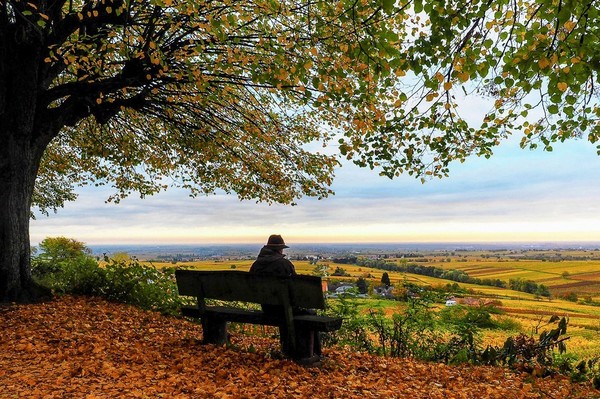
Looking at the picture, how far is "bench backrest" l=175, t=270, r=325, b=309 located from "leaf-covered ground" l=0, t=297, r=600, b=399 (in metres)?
0.86

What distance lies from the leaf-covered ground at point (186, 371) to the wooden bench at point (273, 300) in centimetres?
32

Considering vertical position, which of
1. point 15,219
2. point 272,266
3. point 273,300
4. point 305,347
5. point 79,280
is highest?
point 15,219

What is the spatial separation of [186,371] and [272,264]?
1.86 m

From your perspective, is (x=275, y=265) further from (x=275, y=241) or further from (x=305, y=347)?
(x=305, y=347)

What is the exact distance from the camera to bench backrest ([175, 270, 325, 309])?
19.3ft

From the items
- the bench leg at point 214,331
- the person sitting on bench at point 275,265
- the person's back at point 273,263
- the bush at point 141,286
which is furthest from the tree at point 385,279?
the bush at point 141,286

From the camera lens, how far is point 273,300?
6191mm

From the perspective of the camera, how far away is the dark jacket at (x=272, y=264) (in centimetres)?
646

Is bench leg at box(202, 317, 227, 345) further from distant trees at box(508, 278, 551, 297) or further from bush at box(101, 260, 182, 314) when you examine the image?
distant trees at box(508, 278, 551, 297)

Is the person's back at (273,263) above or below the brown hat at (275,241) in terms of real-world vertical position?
below

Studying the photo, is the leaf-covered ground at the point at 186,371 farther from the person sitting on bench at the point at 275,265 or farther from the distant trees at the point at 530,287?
the distant trees at the point at 530,287

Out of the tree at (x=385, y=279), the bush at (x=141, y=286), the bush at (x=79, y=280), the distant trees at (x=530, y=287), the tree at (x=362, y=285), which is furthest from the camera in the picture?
the distant trees at (x=530, y=287)

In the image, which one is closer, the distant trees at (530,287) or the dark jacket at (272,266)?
the dark jacket at (272,266)

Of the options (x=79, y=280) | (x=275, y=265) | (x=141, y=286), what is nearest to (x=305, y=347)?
(x=275, y=265)
